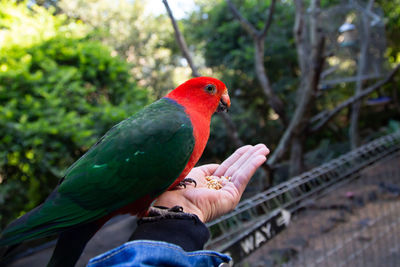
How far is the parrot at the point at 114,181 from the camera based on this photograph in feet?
4.13

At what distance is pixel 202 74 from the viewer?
587 centimetres

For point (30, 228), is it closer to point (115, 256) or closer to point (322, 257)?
point (115, 256)

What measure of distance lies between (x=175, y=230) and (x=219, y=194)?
0.38 m

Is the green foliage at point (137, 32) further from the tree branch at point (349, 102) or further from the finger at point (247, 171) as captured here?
the finger at point (247, 171)

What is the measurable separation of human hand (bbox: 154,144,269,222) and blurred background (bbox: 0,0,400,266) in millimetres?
1394

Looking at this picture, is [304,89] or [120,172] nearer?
[120,172]

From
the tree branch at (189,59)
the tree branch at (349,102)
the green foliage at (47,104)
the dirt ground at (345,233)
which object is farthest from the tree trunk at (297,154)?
the green foliage at (47,104)

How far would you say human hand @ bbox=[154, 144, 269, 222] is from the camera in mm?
1588

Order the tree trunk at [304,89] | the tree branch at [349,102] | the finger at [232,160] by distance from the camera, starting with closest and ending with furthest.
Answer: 1. the finger at [232,160]
2. the tree trunk at [304,89]
3. the tree branch at [349,102]

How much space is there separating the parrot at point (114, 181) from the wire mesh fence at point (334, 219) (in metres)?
0.81

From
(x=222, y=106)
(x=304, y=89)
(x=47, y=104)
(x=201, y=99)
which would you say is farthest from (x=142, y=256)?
(x=304, y=89)

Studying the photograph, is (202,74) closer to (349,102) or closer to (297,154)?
(297,154)

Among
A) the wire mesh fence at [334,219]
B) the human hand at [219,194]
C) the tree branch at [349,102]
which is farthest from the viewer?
the tree branch at [349,102]

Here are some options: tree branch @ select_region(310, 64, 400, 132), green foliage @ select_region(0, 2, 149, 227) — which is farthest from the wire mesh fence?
green foliage @ select_region(0, 2, 149, 227)
